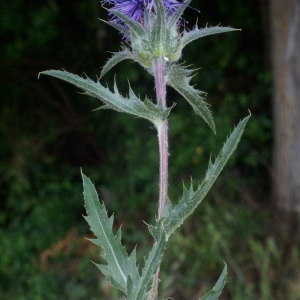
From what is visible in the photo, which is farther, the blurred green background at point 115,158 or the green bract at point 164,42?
the blurred green background at point 115,158

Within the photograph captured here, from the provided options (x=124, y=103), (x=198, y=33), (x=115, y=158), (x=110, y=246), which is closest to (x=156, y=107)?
→ (x=124, y=103)

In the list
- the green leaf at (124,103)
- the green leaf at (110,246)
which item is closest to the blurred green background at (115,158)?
the green leaf at (110,246)

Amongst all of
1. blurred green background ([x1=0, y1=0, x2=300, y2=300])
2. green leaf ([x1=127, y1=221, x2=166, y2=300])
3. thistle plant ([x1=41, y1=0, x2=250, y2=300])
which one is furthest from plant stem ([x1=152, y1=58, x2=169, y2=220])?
blurred green background ([x1=0, y1=0, x2=300, y2=300])

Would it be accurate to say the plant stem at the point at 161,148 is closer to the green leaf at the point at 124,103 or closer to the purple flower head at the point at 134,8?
the green leaf at the point at 124,103

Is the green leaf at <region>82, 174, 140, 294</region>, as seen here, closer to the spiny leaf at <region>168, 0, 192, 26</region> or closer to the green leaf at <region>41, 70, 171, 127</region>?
the green leaf at <region>41, 70, 171, 127</region>

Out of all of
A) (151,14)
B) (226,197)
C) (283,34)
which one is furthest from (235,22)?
(151,14)

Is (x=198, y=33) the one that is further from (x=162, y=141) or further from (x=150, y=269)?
(x=150, y=269)

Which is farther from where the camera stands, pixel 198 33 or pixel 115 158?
pixel 115 158
